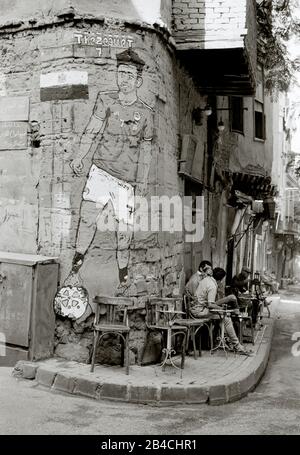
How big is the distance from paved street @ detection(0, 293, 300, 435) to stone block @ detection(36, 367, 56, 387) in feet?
0.33

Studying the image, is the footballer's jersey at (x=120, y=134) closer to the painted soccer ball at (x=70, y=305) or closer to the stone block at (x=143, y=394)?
the painted soccer ball at (x=70, y=305)

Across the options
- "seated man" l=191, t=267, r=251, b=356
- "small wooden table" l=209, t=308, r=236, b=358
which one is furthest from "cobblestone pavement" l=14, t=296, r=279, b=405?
"seated man" l=191, t=267, r=251, b=356

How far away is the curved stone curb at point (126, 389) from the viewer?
6227 mm

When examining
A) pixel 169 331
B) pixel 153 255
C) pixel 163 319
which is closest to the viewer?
pixel 169 331

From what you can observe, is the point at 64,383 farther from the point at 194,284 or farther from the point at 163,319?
the point at 194,284

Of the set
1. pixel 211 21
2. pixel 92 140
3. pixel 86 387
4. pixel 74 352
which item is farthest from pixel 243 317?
pixel 211 21

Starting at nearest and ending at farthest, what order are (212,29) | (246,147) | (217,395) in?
(217,395), (212,29), (246,147)

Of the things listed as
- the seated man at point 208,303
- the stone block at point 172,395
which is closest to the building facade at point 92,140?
the seated man at point 208,303

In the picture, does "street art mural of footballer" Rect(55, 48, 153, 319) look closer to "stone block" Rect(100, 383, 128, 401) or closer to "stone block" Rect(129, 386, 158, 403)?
"stone block" Rect(100, 383, 128, 401)

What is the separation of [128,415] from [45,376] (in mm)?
1329

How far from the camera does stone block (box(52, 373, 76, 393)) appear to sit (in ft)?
20.8

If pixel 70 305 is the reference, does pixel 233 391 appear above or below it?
below

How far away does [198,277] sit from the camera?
30.1 ft
